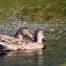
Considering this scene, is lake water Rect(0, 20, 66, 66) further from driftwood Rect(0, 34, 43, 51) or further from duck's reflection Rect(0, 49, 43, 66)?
driftwood Rect(0, 34, 43, 51)

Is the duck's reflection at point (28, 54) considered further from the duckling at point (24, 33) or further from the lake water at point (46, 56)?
the duckling at point (24, 33)

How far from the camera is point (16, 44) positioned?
55.2ft

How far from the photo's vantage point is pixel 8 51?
1655 cm

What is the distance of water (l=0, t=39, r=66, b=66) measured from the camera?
46.8ft

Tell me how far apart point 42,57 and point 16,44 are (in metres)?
1.84

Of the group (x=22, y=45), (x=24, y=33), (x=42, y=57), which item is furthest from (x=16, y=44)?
(x=42, y=57)

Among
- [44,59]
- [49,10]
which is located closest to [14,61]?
[44,59]

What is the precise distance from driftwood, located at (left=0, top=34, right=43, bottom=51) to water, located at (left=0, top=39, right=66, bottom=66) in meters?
0.34

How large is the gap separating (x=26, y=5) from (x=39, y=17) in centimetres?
294

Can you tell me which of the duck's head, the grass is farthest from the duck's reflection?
the grass

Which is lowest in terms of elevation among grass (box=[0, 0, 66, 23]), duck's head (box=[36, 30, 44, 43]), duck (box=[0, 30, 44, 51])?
duck (box=[0, 30, 44, 51])

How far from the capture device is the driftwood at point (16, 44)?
16.5 meters

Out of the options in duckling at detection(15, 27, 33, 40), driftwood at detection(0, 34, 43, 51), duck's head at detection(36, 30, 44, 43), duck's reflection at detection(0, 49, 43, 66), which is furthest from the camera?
duck's head at detection(36, 30, 44, 43)

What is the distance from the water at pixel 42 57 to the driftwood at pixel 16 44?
1.13 feet
